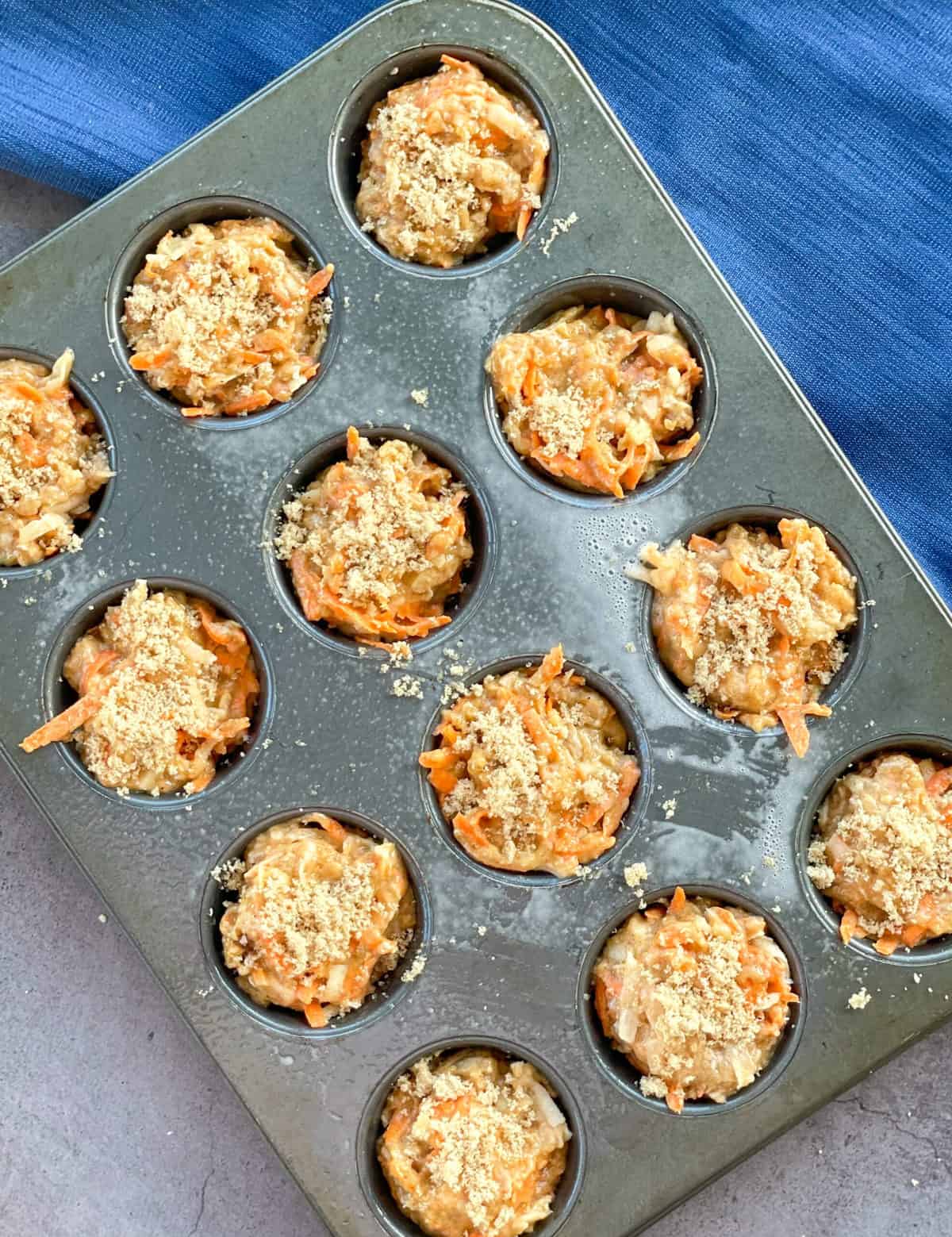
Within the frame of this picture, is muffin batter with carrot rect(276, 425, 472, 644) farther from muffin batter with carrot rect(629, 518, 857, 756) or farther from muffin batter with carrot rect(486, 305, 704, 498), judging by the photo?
muffin batter with carrot rect(629, 518, 857, 756)

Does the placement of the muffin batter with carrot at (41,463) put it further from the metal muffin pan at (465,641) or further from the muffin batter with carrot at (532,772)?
the muffin batter with carrot at (532,772)

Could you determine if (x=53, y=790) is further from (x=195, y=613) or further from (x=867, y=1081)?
(x=867, y=1081)

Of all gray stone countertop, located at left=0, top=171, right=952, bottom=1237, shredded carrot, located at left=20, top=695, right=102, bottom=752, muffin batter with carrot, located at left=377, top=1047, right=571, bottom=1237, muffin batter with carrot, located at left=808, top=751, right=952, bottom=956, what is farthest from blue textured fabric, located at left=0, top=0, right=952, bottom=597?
muffin batter with carrot, located at left=377, top=1047, right=571, bottom=1237

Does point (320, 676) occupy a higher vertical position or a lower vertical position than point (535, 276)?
lower

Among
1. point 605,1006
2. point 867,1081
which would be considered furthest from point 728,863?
point 867,1081

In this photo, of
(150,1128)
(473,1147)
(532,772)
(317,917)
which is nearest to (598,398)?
(532,772)

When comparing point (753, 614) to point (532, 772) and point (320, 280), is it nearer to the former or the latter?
point (532, 772)
